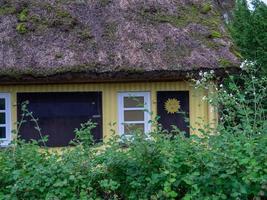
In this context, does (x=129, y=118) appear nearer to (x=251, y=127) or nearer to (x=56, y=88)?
(x=56, y=88)

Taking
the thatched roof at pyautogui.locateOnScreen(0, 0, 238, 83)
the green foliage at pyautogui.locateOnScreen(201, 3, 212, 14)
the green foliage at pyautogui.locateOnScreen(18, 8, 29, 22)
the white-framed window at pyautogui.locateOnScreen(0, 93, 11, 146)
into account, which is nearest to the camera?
the thatched roof at pyautogui.locateOnScreen(0, 0, 238, 83)

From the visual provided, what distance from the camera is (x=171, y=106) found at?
1052cm

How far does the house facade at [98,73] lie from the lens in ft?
33.6

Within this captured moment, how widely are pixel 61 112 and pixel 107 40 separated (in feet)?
5.38

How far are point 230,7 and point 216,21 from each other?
13.4 metres

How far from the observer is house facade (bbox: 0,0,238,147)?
10.2m

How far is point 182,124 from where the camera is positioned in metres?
10.6

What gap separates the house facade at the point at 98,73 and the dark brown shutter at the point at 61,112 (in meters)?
0.02

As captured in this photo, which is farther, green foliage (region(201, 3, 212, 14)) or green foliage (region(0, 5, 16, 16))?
green foliage (region(201, 3, 212, 14))

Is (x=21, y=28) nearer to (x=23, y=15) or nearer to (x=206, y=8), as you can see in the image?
(x=23, y=15)

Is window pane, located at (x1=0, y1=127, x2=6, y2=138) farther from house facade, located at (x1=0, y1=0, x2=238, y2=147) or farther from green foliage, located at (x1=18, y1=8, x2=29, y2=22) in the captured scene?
green foliage, located at (x1=18, y1=8, x2=29, y2=22)

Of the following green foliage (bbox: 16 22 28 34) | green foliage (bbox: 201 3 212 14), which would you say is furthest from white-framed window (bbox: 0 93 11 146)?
green foliage (bbox: 201 3 212 14)

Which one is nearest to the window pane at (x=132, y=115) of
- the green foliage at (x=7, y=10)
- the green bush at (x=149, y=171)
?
the green foliage at (x=7, y=10)

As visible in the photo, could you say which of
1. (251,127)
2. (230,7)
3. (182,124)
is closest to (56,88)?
(182,124)
